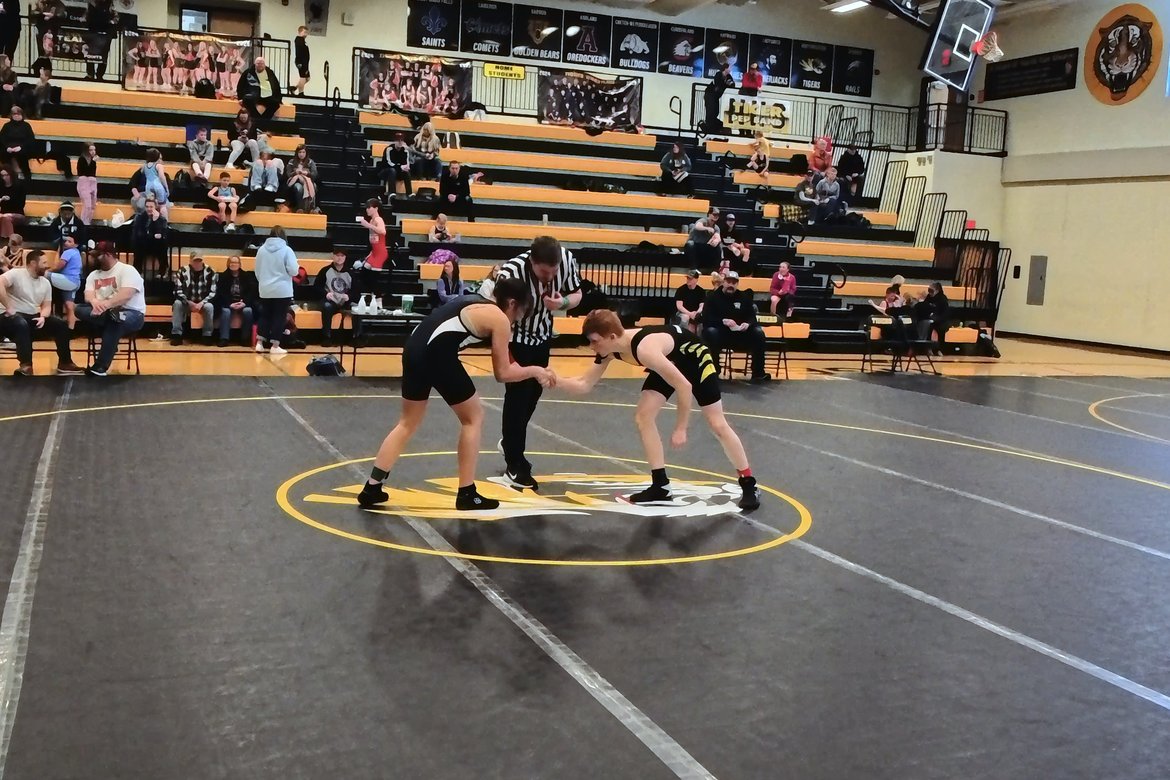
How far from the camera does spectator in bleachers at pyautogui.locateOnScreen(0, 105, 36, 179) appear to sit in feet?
52.2

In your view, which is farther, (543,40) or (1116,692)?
(543,40)

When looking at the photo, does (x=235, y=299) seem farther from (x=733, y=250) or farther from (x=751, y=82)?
(x=751, y=82)

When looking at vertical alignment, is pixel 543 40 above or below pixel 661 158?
above

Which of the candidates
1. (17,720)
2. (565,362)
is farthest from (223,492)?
(565,362)

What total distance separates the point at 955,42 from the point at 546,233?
6.99m

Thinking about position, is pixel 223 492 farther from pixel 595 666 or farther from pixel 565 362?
pixel 565 362

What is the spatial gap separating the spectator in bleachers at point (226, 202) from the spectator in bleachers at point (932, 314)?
1031 cm

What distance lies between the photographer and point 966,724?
12.0 feet

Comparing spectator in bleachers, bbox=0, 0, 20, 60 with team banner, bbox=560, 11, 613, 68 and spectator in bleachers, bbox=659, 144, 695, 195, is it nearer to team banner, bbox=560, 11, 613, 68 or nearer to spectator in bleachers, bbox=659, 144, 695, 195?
team banner, bbox=560, 11, 613, 68

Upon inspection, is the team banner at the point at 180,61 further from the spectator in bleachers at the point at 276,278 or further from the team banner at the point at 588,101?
the spectator in bleachers at the point at 276,278

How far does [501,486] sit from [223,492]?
5.33 feet

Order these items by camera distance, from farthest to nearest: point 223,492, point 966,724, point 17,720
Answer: point 223,492 < point 966,724 < point 17,720

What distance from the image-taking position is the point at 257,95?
19500mm

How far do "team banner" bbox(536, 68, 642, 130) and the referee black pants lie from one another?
16683 millimetres
